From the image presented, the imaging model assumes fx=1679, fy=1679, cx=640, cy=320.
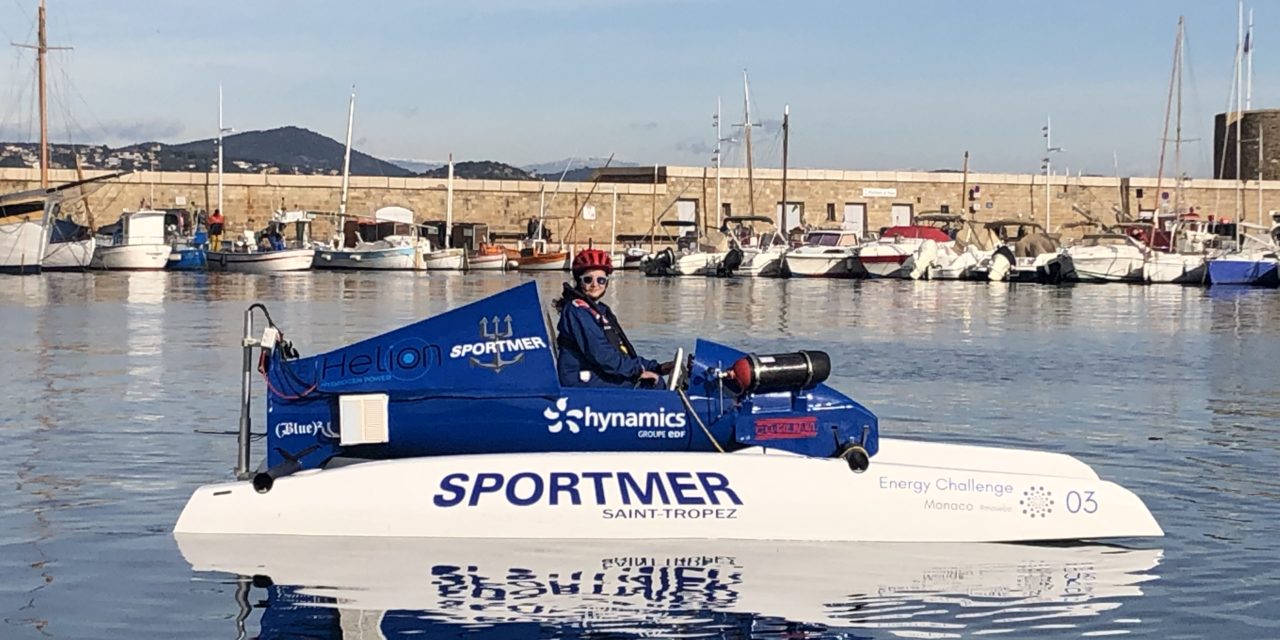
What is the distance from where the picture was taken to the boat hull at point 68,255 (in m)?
55.2

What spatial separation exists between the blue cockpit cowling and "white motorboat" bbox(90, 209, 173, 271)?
49968 mm

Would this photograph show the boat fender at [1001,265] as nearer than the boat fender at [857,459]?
No

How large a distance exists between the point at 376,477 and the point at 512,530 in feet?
2.66

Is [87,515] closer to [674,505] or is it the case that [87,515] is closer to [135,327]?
[674,505]

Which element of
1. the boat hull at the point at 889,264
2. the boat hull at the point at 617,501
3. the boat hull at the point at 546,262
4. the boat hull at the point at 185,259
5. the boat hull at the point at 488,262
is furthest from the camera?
the boat hull at the point at 488,262

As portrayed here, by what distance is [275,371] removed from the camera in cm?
955

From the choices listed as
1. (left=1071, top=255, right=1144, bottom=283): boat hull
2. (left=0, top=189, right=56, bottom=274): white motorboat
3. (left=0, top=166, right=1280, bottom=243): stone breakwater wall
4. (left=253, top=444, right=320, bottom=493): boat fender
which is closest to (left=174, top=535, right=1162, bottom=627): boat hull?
(left=253, top=444, right=320, bottom=493): boat fender

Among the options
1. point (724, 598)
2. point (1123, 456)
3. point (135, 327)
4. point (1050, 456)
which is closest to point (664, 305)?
Result: point (135, 327)

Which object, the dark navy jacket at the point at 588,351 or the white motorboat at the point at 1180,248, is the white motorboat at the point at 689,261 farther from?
the dark navy jacket at the point at 588,351

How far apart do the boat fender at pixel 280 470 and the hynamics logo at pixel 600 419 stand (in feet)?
4.45

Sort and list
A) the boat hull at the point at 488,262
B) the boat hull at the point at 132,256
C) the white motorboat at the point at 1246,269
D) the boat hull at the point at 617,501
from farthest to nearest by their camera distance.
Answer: the boat hull at the point at 488,262 → the boat hull at the point at 132,256 → the white motorboat at the point at 1246,269 → the boat hull at the point at 617,501

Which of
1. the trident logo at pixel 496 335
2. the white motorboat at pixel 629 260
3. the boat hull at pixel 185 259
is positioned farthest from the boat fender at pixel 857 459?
the white motorboat at pixel 629 260

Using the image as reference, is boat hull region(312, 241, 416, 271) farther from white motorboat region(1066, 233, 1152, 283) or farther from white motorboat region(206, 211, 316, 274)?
white motorboat region(1066, 233, 1152, 283)

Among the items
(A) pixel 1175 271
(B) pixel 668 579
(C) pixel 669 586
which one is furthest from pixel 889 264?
(C) pixel 669 586
